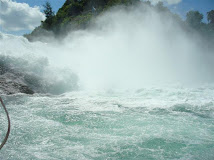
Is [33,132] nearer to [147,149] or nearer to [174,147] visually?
[147,149]

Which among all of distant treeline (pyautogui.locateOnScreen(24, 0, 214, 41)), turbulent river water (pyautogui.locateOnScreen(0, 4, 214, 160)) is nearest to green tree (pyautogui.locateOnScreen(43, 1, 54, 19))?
distant treeline (pyautogui.locateOnScreen(24, 0, 214, 41))

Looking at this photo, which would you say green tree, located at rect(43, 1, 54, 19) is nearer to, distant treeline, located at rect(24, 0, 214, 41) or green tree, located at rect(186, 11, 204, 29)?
distant treeline, located at rect(24, 0, 214, 41)

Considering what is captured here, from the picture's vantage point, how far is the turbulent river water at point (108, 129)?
154 inches

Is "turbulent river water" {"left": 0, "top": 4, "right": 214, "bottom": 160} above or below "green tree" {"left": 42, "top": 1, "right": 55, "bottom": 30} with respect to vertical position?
below

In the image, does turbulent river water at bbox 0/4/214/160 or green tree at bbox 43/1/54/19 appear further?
green tree at bbox 43/1/54/19

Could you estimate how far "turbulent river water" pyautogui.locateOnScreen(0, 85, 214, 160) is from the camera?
3.90 meters

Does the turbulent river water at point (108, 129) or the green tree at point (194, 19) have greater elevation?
the green tree at point (194, 19)

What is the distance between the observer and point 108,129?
5109 mm

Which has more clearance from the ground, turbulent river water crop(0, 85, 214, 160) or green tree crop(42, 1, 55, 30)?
green tree crop(42, 1, 55, 30)

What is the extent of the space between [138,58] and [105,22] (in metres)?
10.0

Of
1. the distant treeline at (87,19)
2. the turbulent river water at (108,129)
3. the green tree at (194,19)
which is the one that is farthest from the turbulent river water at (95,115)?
the green tree at (194,19)

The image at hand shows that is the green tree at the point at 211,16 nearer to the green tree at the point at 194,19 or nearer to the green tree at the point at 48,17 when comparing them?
the green tree at the point at 194,19

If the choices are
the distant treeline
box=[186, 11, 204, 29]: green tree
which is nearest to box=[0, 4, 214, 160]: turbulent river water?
the distant treeline

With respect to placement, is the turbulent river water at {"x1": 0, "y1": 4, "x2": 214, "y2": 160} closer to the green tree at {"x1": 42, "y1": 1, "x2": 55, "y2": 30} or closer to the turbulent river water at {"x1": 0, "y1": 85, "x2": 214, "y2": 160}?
the turbulent river water at {"x1": 0, "y1": 85, "x2": 214, "y2": 160}
